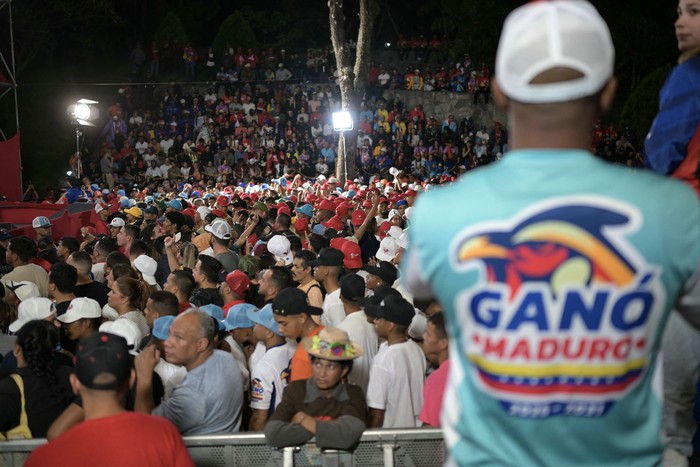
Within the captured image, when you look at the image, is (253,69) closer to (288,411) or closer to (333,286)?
(333,286)

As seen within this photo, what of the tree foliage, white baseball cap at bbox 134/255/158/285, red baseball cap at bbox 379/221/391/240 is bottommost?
white baseball cap at bbox 134/255/158/285

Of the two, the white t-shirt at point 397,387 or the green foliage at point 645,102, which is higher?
the green foliage at point 645,102

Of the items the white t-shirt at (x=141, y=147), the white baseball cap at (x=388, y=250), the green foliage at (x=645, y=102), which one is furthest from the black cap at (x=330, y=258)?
the white t-shirt at (x=141, y=147)

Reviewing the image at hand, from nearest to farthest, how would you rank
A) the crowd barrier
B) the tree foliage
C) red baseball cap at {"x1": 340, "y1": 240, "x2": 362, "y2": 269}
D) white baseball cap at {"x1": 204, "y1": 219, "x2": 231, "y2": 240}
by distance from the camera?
1. the crowd barrier
2. red baseball cap at {"x1": 340, "y1": 240, "x2": 362, "y2": 269}
3. white baseball cap at {"x1": 204, "y1": 219, "x2": 231, "y2": 240}
4. the tree foliage

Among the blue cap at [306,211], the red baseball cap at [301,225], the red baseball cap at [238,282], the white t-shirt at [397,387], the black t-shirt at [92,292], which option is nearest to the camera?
the white t-shirt at [397,387]

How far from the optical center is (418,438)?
398 cm

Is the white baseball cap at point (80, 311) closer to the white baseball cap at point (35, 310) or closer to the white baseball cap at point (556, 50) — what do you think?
the white baseball cap at point (35, 310)

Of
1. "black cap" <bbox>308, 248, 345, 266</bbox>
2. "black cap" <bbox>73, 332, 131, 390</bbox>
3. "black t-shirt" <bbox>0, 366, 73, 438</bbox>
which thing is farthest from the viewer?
"black cap" <bbox>308, 248, 345, 266</bbox>

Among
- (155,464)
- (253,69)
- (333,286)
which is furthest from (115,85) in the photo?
(155,464)

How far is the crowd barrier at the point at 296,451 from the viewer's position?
13.0ft

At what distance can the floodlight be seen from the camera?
850 inches

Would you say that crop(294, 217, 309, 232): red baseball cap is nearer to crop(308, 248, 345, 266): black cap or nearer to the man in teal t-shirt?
crop(308, 248, 345, 266): black cap

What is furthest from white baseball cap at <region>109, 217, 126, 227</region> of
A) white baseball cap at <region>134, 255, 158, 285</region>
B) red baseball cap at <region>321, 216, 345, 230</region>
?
white baseball cap at <region>134, 255, 158, 285</region>

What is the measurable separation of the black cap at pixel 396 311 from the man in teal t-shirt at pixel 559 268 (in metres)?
3.64
